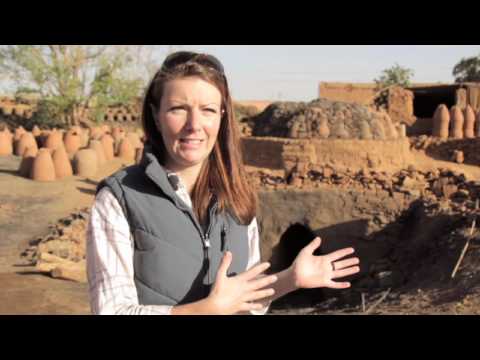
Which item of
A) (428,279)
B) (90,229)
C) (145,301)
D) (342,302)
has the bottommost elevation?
(342,302)

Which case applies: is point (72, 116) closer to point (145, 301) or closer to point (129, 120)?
point (129, 120)

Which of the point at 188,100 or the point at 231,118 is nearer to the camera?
the point at 188,100

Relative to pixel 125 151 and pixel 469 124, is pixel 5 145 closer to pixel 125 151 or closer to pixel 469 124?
pixel 125 151

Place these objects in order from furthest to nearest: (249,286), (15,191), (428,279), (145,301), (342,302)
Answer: (15,191) < (342,302) < (428,279) < (145,301) < (249,286)

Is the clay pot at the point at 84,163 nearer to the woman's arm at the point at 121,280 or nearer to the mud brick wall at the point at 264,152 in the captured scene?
the mud brick wall at the point at 264,152

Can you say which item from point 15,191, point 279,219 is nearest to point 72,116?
point 15,191

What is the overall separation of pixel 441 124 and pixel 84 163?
468 inches

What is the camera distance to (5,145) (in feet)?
46.9

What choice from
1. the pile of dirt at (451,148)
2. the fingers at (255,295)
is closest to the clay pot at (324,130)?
the pile of dirt at (451,148)

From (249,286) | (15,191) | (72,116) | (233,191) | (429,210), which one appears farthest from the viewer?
(72,116)

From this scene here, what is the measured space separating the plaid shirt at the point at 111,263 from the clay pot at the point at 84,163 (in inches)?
467

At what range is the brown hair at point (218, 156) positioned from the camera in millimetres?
1471

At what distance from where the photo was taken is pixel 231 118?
1627 mm

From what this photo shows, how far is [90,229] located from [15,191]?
10.8 m
